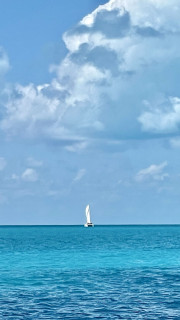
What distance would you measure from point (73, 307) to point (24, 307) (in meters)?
3.66

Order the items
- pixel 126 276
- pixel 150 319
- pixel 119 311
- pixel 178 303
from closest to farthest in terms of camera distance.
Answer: pixel 150 319
pixel 119 311
pixel 178 303
pixel 126 276

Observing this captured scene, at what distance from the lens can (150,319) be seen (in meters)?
36.4

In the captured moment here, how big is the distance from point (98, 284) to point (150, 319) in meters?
16.6

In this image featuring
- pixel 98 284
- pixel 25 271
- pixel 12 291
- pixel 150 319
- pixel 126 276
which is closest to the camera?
pixel 150 319

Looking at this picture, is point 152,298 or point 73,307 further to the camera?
point 152,298

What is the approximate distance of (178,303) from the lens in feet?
139

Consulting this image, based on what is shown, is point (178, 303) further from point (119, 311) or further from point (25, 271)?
point (25, 271)

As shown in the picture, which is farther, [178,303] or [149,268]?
[149,268]

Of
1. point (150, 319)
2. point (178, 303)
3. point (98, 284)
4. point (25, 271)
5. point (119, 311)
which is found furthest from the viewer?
point (25, 271)

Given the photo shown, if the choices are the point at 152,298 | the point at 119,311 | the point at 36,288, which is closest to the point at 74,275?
the point at 36,288

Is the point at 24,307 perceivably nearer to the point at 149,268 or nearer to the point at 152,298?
the point at 152,298

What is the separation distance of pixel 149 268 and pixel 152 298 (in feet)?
80.2

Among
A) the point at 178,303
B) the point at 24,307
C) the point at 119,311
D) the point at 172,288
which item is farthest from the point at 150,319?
the point at 172,288

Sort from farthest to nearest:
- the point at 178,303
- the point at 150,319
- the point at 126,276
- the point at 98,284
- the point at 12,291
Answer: the point at 126,276 → the point at 98,284 → the point at 12,291 → the point at 178,303 → the point at 150,319
